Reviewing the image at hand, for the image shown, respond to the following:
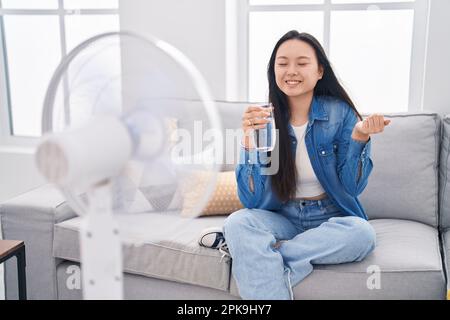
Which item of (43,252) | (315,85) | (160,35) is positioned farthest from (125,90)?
(160,35)

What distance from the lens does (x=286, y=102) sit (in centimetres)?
209

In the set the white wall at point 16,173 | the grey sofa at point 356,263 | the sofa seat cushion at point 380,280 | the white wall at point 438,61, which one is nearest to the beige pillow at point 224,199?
the grey sofa at point 356,263

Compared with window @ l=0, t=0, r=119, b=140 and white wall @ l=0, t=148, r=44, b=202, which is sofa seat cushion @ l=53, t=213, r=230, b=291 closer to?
white wall @ l=0, t=148, r=44, b=202

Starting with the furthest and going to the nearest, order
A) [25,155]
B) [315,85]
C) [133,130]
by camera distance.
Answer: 1. [25,155]
2. [315,85]
3. [133,130]

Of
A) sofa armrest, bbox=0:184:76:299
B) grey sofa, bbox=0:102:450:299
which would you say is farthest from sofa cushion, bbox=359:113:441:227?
sofa armrest, bbox=0:184:76:299

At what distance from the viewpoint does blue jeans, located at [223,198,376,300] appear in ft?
5.86

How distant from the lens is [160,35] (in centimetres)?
290

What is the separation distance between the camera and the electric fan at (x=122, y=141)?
2.66ft

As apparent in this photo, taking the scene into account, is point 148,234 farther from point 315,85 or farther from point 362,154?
point 315,85

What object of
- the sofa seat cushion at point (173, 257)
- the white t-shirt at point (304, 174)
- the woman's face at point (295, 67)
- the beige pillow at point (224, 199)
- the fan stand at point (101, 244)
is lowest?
the sofa seat cushion at point (173, 257)

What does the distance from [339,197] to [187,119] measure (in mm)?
1146

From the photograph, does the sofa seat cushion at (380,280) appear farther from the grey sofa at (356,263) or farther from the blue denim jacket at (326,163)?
the blue denim jacket at (326,163)

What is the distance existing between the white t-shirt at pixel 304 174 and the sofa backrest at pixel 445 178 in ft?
1.84

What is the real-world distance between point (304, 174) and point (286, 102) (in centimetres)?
26
